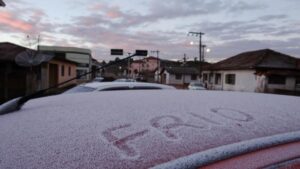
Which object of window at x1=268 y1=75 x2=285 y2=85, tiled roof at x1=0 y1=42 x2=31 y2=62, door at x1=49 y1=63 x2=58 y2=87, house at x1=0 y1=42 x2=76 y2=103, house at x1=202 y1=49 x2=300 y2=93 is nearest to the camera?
house at x1=0 y1=42 x2=76 y2=103

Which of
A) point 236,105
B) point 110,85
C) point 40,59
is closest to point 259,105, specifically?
point 236,105

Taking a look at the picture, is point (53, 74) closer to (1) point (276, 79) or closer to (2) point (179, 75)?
(1) point (276, 79)

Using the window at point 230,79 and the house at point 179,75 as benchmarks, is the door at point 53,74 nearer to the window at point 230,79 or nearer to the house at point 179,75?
the window at point 230,79

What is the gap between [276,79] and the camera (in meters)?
30.9

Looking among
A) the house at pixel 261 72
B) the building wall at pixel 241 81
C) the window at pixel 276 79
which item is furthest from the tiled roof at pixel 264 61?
the window at pixel 276 79

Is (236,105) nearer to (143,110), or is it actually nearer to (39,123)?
(143,110)

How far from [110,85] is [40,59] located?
306 inches

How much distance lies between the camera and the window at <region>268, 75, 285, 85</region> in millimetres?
30703

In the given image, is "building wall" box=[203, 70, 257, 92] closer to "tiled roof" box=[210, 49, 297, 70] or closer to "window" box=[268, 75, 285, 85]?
"tiled roof" box=[210, 49, 297, 70]

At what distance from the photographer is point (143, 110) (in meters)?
2.06

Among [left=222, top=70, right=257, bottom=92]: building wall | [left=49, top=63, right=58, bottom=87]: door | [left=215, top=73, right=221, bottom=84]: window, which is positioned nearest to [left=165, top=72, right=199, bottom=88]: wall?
[left=215, top=73, right=221, bottom=84]: window

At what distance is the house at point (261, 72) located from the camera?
3044 cm

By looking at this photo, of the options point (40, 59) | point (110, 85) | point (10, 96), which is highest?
point (40, 59)

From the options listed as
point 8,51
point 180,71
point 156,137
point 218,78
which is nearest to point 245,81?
point 218,78
